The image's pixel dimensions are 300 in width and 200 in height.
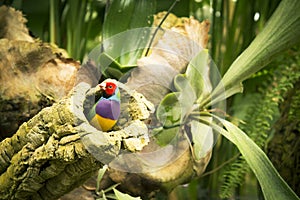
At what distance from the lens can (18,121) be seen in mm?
1213

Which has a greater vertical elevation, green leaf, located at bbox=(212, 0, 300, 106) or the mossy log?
green leaf, located at bbox=(212, 0, 300, 106)

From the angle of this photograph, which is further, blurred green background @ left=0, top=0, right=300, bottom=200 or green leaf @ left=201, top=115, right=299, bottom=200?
blurred green background @ left=0, top=0, right=300, bottom=200

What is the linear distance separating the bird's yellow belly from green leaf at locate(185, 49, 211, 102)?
0.37 meters

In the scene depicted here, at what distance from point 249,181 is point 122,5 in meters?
0.97

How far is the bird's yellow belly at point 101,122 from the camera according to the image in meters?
0.88

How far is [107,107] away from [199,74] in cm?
41

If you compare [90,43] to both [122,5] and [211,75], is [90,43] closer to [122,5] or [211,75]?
[122,5]

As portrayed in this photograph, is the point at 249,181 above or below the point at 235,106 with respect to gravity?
below

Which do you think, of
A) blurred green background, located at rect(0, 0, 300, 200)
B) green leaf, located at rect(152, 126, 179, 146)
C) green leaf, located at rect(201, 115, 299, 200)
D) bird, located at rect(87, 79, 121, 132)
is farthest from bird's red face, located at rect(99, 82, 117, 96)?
blurred green background, located at rect(0, 0, 300, 200)

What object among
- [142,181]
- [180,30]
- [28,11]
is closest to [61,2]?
[28,11]

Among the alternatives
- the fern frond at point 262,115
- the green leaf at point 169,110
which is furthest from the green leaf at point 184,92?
the fern frond at point 262,115

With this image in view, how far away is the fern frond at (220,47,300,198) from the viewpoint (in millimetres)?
1491

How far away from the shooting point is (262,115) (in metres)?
1.55

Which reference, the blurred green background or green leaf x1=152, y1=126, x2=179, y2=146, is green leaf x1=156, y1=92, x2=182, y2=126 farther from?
the blurred green background
